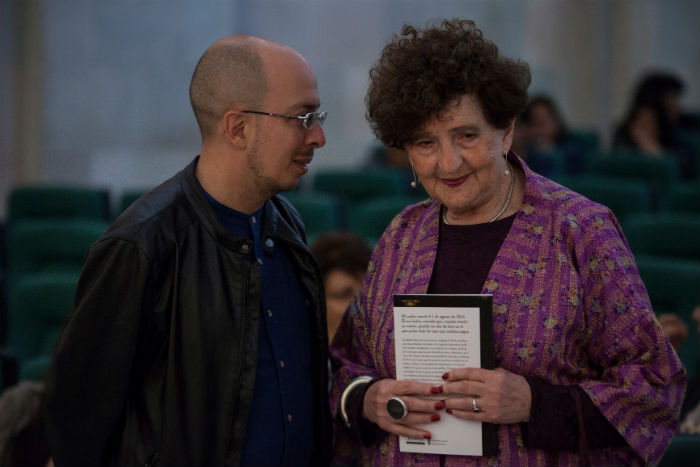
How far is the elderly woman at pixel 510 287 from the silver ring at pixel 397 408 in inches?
0.6

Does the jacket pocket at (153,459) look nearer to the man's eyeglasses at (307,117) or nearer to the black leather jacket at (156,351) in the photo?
the black leather jacket at (156,351)

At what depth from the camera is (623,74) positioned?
846cm

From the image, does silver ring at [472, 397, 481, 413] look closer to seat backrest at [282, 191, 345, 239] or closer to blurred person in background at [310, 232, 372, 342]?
blurred person in background at [310, 232, 372, 342]

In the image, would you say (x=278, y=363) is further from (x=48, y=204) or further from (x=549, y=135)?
(x=549, y=135)

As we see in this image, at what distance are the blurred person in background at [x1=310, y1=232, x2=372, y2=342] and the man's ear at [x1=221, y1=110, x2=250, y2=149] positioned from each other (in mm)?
1010

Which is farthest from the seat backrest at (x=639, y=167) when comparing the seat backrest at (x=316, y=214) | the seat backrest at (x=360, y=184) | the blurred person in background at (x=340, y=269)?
the blurred person in background at (x=340, y=269)

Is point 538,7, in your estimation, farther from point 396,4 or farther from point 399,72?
point 399,72

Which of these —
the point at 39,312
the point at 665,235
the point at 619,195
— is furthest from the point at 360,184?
the point at 39,312

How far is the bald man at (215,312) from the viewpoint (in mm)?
1589

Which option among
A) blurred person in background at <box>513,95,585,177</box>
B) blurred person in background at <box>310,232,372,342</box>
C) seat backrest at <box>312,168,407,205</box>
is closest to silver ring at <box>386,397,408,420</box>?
blurred person in background at <box>310,232,372,342</box>

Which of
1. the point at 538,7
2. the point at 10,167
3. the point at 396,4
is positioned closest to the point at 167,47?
the point at 10,167

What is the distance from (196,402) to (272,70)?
802 millimetres

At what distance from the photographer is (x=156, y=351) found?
165 cm

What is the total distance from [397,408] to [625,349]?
0.51 m
